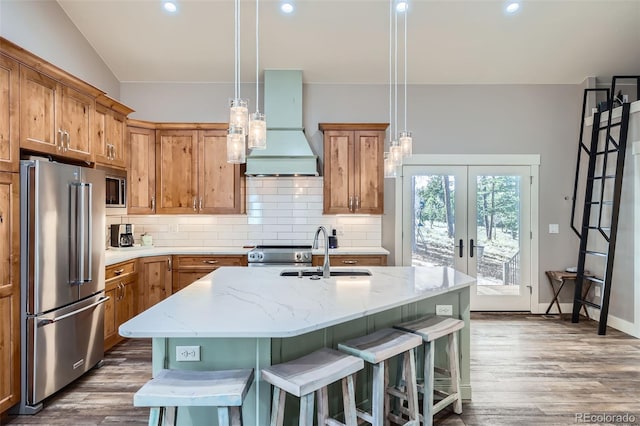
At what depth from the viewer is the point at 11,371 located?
95.6 inches

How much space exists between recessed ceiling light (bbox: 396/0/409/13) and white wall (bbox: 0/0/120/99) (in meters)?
3.51

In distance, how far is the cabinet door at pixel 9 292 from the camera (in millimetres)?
2371

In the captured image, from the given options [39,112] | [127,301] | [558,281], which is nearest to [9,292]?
[39,112]

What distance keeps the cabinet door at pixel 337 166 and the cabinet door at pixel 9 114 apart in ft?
9.66

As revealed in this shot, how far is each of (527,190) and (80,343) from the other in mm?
5321

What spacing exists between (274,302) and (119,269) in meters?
2.42

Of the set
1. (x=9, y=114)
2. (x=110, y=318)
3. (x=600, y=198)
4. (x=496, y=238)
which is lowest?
(x=110, y=318)

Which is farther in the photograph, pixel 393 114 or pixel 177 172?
pixel 393 114

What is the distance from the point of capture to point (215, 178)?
454 centimetres

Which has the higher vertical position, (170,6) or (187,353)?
(170,6)

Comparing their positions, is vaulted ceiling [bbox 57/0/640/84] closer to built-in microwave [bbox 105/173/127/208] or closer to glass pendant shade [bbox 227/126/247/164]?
built-in microwave [bbox 105/173/127/208]

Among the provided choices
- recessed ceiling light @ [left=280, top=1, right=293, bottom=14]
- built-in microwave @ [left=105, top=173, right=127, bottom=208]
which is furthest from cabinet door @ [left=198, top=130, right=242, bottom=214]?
recessed ceiling light @ [left=280, top=1, right=293, bottom=14]

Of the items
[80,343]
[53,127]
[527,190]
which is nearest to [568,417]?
Result: [527,190]

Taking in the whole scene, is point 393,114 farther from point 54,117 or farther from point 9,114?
point 9,114
